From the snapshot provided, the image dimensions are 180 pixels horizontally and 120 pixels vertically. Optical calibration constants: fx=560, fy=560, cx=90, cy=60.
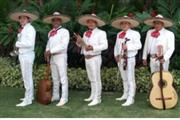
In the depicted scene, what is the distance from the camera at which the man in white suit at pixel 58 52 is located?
10203 mm

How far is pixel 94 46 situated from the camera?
10.1 m

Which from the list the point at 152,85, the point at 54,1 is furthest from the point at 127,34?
the point at 54,1

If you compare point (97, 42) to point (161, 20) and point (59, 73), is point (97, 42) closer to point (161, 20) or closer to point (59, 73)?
point (59, 73)

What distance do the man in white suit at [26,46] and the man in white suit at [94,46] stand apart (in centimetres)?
A: 89

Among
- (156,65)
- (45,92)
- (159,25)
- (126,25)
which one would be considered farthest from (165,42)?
(45,92)

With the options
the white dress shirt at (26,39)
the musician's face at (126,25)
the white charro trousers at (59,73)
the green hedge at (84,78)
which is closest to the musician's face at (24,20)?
the white dress shirt at (26,39)

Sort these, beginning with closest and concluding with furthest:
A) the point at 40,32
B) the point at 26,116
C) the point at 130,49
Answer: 1. the point at 26,116
2. the point at 130,49
3. the point at 40,32

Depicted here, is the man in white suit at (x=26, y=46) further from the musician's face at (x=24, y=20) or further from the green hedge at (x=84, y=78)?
the green hedge at (x=84, y=78)

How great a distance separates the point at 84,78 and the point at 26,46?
2.23 meters

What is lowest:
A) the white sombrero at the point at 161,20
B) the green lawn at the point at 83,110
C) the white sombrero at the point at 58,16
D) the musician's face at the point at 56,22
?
the green lawn at the point at 83,110

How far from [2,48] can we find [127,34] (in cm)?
431

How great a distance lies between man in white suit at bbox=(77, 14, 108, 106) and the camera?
1016 cm

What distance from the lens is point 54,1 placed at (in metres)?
12.5

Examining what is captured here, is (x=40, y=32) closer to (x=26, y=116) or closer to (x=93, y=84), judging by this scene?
(x=93, y=84)
